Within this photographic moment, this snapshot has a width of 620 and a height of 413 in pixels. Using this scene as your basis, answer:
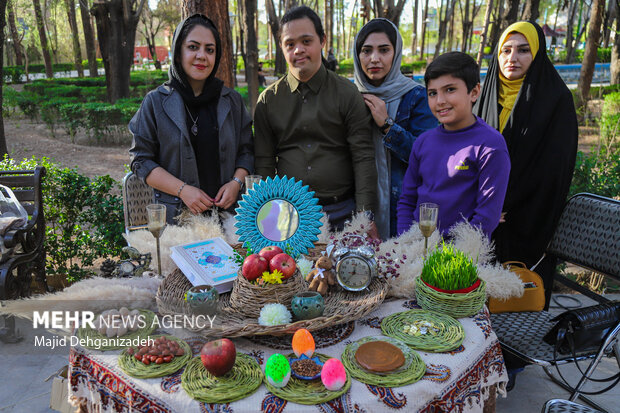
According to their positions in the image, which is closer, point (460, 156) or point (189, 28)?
point (460, 156)

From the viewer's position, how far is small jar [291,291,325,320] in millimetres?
1686

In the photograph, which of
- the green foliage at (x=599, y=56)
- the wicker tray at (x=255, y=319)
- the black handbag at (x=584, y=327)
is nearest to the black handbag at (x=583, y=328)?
the black handbag at (x=584, y=327)

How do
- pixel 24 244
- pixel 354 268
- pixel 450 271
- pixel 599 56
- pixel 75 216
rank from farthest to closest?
pixel 599 56 → pixel 75 216 → pixel 24 244 → pixel 354 268 → pixel 450 271

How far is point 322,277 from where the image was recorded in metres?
1.91

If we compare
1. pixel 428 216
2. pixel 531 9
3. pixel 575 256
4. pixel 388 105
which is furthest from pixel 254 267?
pixel 531 9

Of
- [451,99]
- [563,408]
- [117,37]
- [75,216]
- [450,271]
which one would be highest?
[117,37]

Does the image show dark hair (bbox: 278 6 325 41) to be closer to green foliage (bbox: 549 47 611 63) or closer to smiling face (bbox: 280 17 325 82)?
smiling face (bbox: 280 17 325 82)

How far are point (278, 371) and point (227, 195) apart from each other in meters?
1.55

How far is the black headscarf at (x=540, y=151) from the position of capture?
2.91m

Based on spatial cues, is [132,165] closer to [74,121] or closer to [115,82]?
[74,121]

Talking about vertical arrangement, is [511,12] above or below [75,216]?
above

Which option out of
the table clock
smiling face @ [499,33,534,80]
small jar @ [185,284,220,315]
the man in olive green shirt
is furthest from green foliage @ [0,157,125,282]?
smiling face @ [499,33,534,80]

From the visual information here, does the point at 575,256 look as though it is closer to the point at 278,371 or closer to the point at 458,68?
the point at 458,68

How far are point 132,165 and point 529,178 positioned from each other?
2.55m
